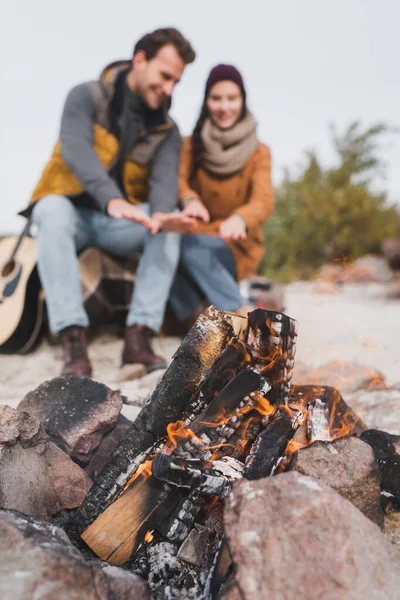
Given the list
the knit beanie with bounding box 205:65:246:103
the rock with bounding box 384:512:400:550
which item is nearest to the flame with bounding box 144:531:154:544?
the rock with bounding box 384:512:400:550

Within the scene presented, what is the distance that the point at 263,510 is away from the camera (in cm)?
113

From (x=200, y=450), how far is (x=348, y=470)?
429mm

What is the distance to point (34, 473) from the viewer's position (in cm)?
160

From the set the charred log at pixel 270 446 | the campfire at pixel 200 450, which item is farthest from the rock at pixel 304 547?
the charred log at pixel 270 446

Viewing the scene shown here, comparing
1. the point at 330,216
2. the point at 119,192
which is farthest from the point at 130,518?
the point at 330,216

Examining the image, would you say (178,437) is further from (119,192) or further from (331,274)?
(331,274)

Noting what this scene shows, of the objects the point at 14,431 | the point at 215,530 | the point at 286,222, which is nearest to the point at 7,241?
the point at 14,431

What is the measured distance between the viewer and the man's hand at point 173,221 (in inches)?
126

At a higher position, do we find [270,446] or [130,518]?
[270,446]

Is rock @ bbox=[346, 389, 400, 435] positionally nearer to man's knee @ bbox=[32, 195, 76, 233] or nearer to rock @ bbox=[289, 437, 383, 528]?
rock @ bbox=[289, 437, 383, 528]

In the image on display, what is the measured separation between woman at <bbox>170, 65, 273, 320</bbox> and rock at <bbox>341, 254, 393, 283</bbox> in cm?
676

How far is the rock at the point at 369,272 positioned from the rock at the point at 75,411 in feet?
29.4

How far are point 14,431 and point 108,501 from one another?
14.5 inches

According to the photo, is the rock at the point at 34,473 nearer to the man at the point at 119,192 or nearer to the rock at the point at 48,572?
the rock at the point at 48,572
